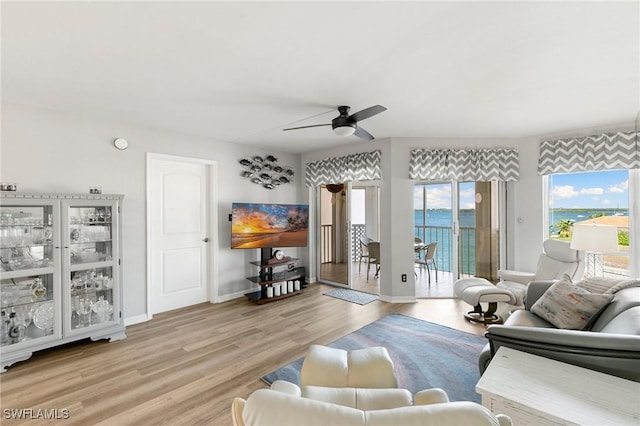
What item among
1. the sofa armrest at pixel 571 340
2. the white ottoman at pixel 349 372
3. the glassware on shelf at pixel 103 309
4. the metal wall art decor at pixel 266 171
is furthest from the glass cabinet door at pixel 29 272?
the sofa armrest at pixel 571 340

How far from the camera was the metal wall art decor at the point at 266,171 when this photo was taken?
4.80 metres

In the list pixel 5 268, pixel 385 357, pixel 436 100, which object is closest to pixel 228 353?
pixel 385 357

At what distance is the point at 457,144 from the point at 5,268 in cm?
558

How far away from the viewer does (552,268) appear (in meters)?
3.56

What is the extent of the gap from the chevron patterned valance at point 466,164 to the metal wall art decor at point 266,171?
90.8 inches

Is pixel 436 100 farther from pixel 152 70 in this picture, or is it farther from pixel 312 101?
pixel 152 70

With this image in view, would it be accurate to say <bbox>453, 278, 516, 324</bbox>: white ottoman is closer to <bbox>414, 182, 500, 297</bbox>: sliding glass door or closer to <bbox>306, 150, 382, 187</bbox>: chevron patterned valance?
<bbox>414, 182, 500, 297</bbox>: sliding glass door

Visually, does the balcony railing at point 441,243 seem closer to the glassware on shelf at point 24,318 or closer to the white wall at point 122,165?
the white wall at point 122,165

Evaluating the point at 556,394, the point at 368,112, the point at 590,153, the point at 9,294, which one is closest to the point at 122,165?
the point at 9,294

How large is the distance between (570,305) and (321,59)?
104 inches

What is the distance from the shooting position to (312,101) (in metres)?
2.90

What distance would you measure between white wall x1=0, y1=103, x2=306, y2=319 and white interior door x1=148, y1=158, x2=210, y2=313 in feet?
0.57

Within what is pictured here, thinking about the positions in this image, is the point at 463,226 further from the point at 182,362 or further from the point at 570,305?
the point at 182,362

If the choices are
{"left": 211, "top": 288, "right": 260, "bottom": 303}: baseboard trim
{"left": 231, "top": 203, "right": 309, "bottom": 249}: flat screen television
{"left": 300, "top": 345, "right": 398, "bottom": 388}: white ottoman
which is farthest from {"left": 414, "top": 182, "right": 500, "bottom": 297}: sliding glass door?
{"left": 300, "top": 345, "right": 398, "bottom": 388}: white ottoman
